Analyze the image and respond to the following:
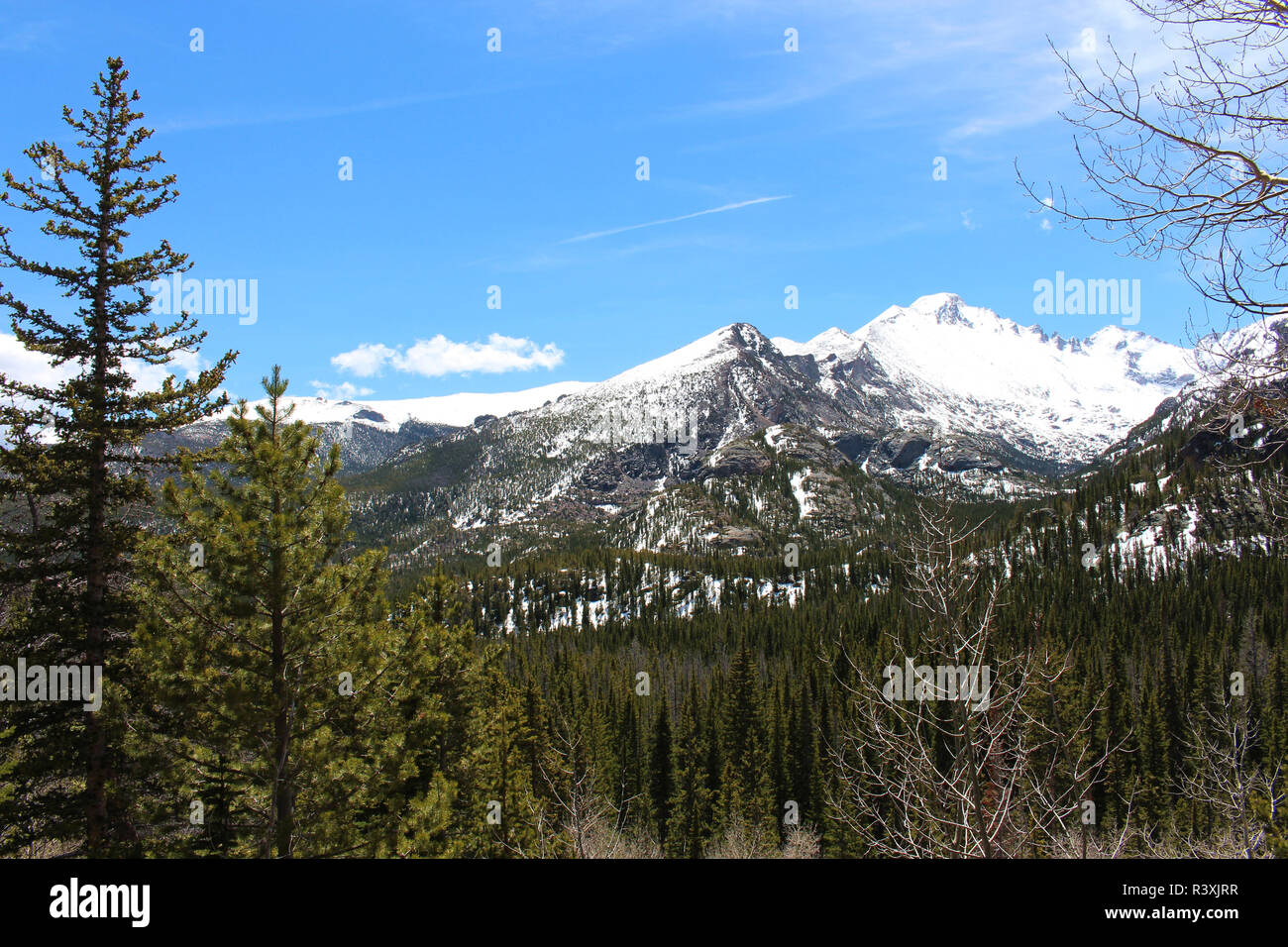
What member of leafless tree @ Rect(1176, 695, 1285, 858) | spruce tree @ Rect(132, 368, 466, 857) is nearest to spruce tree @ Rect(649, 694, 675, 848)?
leafless tree @ Rect(1176, 695, 1285, 858)

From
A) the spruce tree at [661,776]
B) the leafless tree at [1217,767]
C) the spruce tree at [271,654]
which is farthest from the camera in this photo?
the spruce tree at [661,776]

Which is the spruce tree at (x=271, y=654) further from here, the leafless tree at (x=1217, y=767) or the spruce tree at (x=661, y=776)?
the spruce tree at (x=661, y=776)

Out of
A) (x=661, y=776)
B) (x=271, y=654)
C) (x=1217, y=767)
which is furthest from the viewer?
(x=661, y=776)

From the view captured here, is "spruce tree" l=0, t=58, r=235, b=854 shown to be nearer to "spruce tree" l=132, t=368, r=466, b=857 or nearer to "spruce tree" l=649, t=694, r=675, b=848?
"spruce tree" l=132, t=368, r=466, b=857

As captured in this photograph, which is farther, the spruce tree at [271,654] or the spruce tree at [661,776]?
the spruce tree at [661,776]

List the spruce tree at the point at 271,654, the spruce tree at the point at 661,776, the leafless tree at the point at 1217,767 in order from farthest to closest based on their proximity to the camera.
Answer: the spruce tree at the point at 661,776 < the leafless tree at the point at 1217,767 < the spruce tree at the point at 271,654

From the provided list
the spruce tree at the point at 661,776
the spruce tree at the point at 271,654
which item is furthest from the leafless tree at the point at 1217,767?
the spruce tree at the point at 661,776

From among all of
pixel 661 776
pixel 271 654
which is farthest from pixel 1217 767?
pixel 271 654

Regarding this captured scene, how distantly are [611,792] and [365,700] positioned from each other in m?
40.1

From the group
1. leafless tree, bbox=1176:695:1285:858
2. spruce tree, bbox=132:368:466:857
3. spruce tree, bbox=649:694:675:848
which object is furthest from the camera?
spruce tree, bbox=649:694:675:848

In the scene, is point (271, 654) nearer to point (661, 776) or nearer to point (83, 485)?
point (83, 485)

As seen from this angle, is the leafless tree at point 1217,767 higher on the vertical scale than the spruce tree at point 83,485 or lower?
lower
